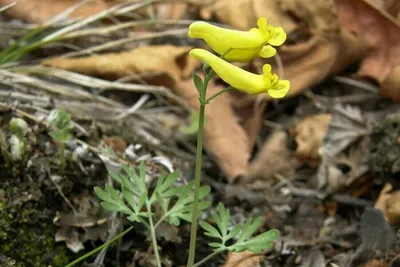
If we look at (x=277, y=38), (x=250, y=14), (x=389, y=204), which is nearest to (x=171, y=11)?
(x=250, y=14)

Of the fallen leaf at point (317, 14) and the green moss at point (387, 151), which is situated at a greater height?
the fallen leaf at point (317, 14)

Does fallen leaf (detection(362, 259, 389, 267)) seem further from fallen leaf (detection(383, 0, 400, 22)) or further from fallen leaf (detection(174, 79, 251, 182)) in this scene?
fallen leaf (detection(383, 0, 400, 22))

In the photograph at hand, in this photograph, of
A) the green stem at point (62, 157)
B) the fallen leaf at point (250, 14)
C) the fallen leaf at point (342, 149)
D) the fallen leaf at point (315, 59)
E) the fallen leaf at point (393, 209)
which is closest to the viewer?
the green stem at point (62, 157)

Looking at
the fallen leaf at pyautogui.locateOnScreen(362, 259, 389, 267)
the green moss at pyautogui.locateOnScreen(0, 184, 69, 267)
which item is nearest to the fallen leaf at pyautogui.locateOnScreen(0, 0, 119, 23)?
the green moss at pyautogui.locateOnScreen(0, 184, 69, 267)

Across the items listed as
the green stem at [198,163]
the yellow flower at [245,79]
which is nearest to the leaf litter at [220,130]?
the green stem at [198,163]

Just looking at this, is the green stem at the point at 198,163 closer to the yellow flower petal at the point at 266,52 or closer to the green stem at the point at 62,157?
the yellow flower petal at the point at 266,52

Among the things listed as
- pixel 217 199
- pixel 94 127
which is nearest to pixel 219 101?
pixel 217 199

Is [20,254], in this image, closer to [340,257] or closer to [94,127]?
[94,127]
